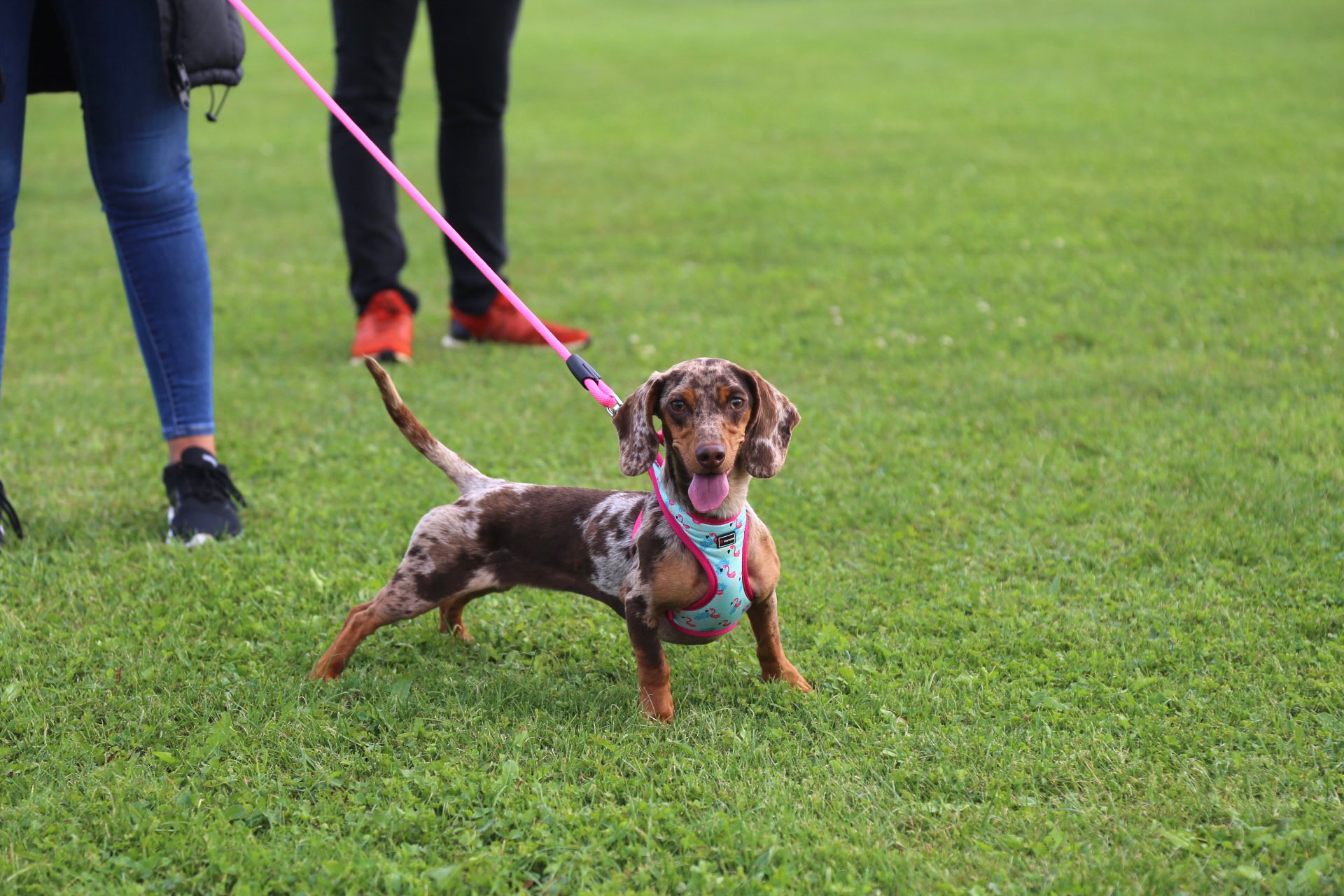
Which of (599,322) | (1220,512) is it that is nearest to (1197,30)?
(599,322)

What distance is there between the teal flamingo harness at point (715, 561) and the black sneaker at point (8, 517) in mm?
2348

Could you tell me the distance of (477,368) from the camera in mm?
5766

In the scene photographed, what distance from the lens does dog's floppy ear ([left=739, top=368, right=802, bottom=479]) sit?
9.34ft

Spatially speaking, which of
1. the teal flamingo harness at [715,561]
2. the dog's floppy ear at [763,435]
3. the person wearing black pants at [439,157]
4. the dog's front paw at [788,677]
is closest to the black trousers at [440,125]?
the person wearing black pants at [439,157]

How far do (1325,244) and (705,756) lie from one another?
19.6ft

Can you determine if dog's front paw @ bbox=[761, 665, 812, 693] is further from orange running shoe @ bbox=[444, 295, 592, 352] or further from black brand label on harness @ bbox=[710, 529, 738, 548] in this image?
orange running shoe @ bbox=[444, 295, 592, 352]

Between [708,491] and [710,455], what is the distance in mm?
146

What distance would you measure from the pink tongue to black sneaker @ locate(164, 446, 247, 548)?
1921mm

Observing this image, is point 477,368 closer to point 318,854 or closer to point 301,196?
point 318,854

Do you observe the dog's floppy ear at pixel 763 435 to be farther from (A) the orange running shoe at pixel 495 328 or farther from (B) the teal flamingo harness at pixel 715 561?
Result: (A) the orange running shoe at pixel 495 328

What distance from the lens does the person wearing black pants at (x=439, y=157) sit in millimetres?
5367

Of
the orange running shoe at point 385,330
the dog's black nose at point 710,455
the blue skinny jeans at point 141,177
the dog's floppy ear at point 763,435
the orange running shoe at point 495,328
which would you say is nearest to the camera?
the dog's black nose at point 710,455

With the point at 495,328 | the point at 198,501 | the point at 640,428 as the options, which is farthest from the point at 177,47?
the point at 495,328

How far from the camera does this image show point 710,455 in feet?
8.63
